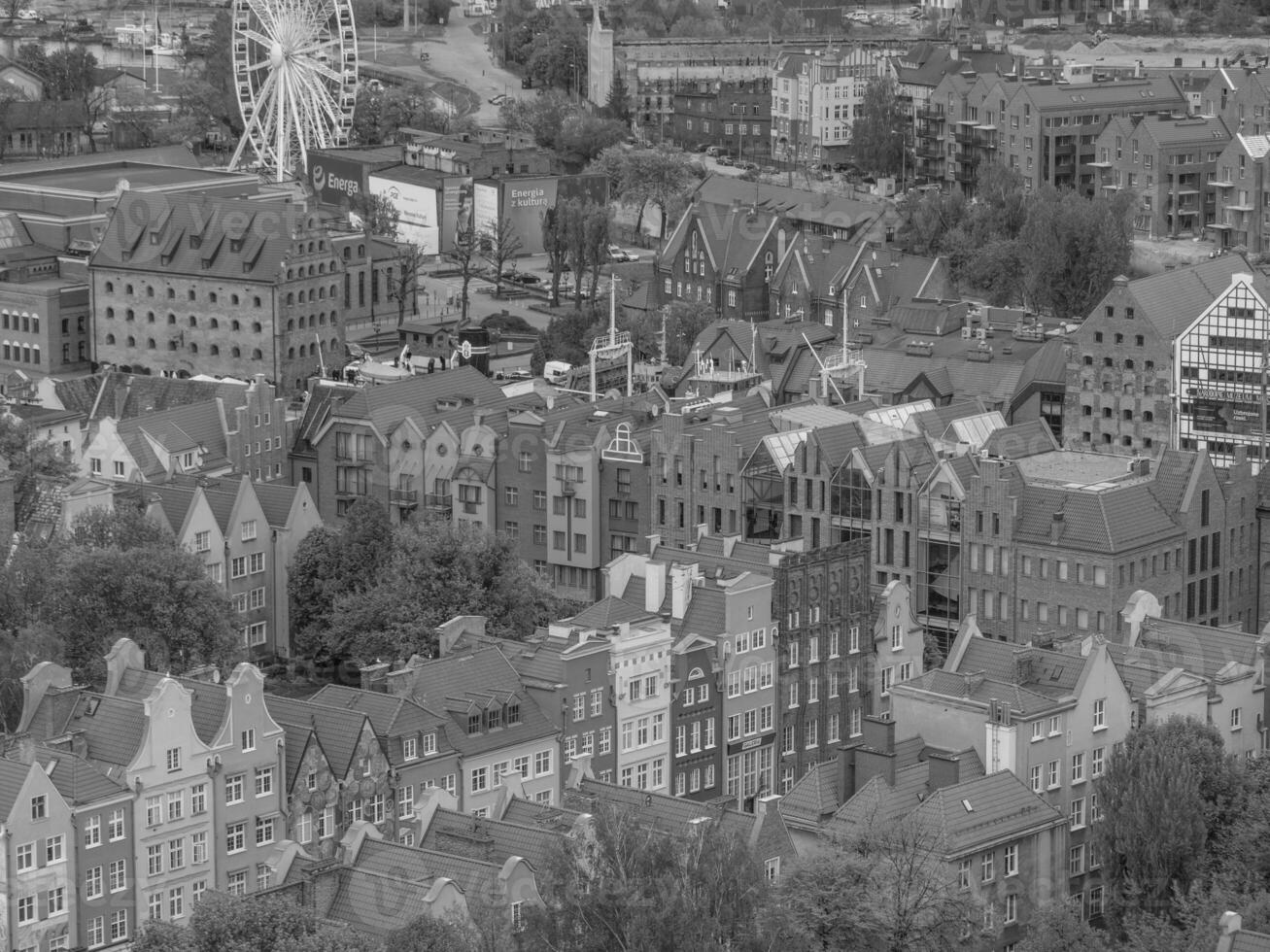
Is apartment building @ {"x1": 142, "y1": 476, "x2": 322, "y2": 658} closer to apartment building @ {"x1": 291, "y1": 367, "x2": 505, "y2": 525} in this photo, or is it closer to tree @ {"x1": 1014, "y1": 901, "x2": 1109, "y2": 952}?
apartment building @ {"x1": 291, "y1": 367, "x2": 505, "y2": 525}

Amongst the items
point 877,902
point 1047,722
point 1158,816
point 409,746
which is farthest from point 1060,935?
point 409,746

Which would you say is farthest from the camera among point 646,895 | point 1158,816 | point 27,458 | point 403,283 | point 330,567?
point 403,283

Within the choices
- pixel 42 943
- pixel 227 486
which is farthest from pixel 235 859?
pixel 227 486

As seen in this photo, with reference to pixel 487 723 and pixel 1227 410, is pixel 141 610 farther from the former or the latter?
pixel 1227 410

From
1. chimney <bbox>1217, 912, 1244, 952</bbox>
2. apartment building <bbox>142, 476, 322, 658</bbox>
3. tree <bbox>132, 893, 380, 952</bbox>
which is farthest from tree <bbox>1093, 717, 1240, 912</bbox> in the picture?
apartment building <bbox>142, 476, 322, 658</bbox>

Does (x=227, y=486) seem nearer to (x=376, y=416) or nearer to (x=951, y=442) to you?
(x=376, y=416)
